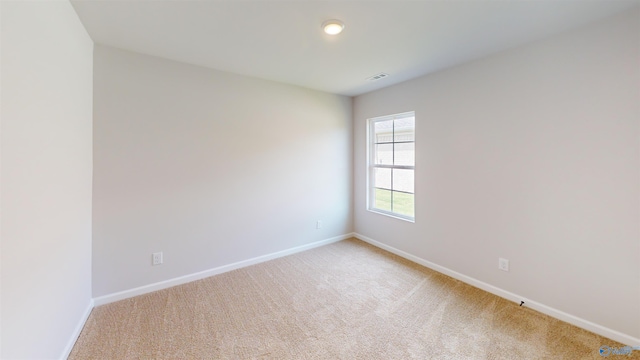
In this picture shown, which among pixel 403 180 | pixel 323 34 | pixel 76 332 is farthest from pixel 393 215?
pixel 76 332

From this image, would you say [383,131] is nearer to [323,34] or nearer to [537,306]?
[323,34]

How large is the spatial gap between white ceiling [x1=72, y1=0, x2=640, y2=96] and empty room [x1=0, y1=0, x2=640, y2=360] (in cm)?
2

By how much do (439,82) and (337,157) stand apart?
5.72ft

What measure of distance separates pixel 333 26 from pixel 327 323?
2377 millimetres

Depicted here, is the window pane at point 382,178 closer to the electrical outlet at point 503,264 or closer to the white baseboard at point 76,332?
the electrical outlet at point 503,264

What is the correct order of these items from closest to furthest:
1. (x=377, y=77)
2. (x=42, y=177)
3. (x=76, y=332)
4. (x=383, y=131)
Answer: (x=42, y=177) < (x=76, y=332) < (x=377, y=77) < (x=383, y=131)

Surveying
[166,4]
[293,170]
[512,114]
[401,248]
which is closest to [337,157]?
[293,170]

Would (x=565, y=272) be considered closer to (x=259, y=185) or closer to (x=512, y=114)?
(x=512, y=114)

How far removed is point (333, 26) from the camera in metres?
1.92

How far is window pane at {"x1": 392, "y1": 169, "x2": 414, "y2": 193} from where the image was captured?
346cm

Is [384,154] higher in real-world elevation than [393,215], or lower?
higher

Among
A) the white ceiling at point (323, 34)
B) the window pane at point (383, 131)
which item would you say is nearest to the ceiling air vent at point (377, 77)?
the white ceiling at point (323, 34)

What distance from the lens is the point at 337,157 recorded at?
402 centimetres

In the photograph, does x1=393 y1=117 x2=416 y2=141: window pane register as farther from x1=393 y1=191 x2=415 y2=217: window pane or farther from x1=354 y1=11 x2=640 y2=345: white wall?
x1=393 y1=191 x2=415 y2=217: window pane
